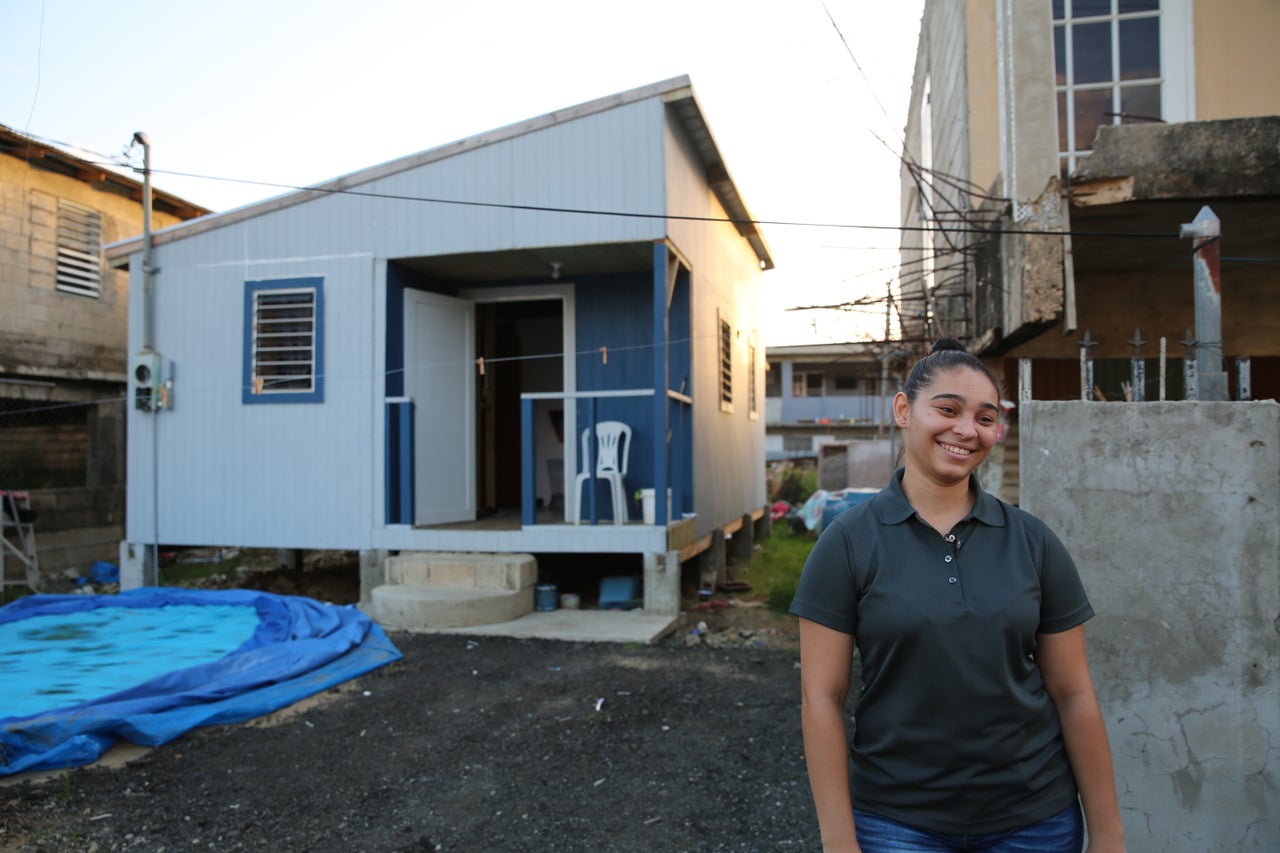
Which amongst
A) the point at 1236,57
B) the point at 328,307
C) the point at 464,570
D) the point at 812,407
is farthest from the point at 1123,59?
the point at 812,407

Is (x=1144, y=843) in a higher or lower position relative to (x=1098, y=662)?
lower

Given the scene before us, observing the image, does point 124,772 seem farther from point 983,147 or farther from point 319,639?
point 983,147

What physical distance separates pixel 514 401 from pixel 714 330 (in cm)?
294

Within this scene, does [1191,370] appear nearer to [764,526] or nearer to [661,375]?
[661,375]

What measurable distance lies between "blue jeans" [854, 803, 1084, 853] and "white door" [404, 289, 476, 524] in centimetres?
740

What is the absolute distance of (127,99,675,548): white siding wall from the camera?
8.08m

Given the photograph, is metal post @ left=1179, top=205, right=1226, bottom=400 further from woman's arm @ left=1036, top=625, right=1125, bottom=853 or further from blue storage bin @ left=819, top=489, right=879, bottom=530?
blue storage bin @ left=819, top=489, right=879, bottom=530

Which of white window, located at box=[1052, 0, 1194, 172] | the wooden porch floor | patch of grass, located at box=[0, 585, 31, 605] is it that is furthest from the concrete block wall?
white window, located at box=[1052, 0, 1194, 172]

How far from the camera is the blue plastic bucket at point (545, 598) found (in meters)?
8.27

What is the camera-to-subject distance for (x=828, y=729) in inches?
69.9

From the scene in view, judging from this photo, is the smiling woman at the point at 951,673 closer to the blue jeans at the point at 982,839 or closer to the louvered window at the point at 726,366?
the blue jeans at the point at 982,839

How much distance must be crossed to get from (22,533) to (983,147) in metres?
10.9

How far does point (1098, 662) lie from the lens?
319cm

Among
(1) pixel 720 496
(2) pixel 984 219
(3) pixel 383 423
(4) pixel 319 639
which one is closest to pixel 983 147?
(2) pixel 984 219
